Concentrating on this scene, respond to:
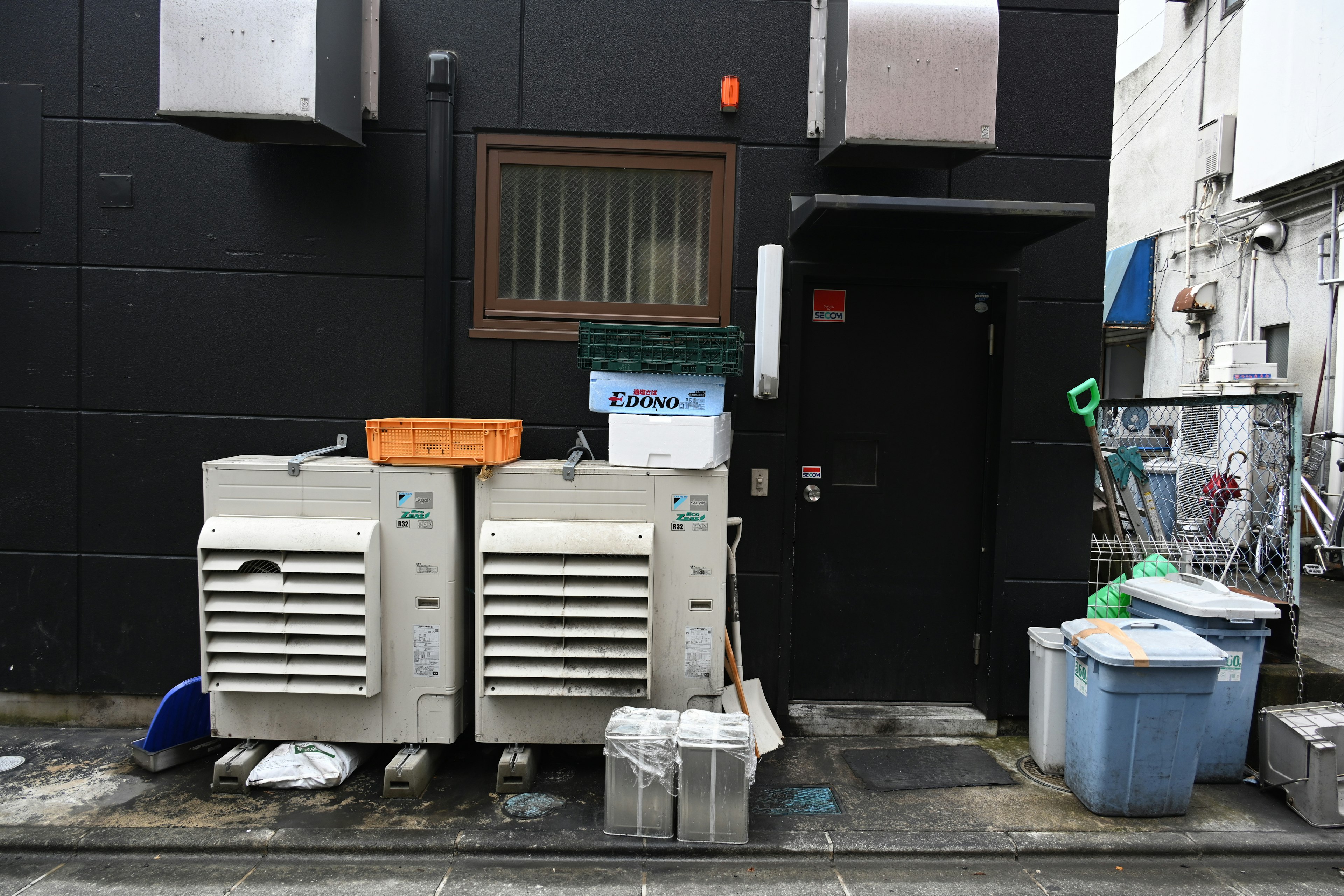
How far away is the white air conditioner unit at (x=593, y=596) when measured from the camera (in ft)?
12.0

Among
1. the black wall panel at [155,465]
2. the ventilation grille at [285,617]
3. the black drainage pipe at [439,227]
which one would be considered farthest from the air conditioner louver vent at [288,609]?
the black drainage pipe at [439,227]

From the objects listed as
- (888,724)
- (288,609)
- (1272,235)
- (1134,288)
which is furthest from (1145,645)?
(1134,288)

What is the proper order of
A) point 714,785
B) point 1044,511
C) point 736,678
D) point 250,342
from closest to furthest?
point 714,785 < point 736,678 < point 250,342 < point 1044,511

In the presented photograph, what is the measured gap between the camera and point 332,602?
365 centimetres

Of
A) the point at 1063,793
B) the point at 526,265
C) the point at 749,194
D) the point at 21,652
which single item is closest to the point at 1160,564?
the point at 1063,793

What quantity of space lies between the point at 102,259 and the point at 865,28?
4313 millimetres

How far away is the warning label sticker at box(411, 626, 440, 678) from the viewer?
12.4 feet

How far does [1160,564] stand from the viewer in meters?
4.49

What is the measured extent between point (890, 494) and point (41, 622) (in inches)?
194

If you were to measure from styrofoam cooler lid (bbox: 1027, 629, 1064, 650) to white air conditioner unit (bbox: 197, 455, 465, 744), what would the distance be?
304 centimetres

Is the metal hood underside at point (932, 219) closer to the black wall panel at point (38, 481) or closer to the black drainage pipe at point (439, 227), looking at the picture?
the black drainage pipe at point (439, 227)

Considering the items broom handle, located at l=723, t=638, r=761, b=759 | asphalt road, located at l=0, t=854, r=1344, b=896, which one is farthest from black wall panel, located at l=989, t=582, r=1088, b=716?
broom handle, located at l=723, t=638, r=761, b=759

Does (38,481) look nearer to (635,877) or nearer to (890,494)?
(635,877)

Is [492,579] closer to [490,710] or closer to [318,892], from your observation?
[490,710]
